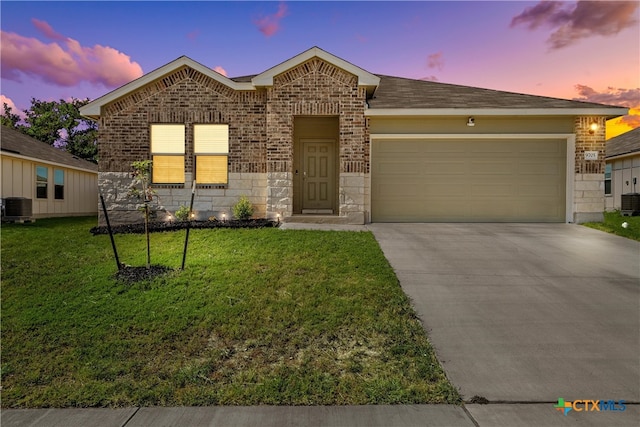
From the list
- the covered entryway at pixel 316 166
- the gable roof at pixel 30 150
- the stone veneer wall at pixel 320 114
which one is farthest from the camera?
the gable roof at pixel 30 150

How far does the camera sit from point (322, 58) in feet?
36.2

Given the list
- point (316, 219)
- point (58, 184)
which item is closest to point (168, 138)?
point (316, 219)

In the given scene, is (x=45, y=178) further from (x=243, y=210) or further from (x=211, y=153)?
(x=243, y=210)

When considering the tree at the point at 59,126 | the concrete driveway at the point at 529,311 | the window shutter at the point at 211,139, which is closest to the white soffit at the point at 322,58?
the window shutter at the point at 211,139

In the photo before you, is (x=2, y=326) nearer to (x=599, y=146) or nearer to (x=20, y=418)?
(x=20, y=418)

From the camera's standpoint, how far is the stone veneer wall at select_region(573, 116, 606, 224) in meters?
11.5

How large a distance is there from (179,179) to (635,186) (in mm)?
20664

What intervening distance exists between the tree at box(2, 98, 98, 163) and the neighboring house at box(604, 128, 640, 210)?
133 feet

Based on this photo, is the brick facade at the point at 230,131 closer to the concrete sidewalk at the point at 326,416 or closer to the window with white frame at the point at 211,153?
the window with white frame at the point at 211,153

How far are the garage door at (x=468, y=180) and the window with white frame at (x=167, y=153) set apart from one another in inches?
230

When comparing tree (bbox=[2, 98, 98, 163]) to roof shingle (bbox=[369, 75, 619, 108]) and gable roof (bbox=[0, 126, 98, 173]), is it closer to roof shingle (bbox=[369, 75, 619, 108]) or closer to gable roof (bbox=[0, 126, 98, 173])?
gable roof (bbox=[0, 126, 98, 173])

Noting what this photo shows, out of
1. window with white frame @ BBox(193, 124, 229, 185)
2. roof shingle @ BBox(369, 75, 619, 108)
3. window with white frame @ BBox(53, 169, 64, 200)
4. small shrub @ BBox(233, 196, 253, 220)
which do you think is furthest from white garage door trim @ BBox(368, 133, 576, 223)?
window with white frame @ BBox(53, 169, 64, 200)

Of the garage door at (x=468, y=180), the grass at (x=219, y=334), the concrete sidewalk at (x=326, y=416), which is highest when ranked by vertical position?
the garage door at (x=468, y=180)

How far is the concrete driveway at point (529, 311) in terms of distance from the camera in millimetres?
3807
